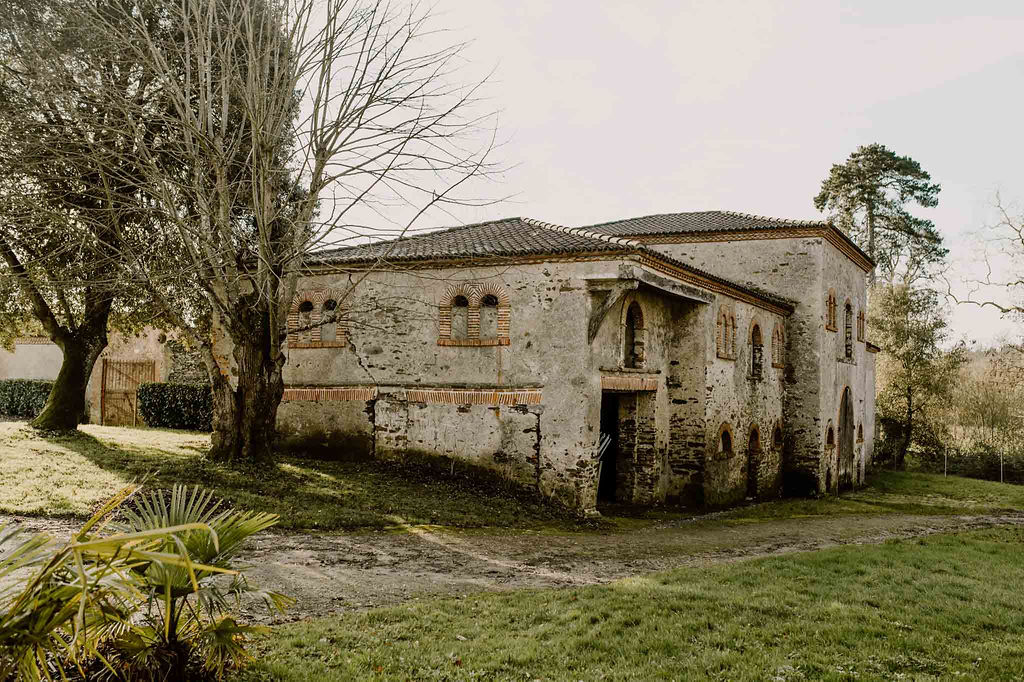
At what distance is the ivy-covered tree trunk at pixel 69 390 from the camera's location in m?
16.2

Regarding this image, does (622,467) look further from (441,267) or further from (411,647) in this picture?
(411,647)

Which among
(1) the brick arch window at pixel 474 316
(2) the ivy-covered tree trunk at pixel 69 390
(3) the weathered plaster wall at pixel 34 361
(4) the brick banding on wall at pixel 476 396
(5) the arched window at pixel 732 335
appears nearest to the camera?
(4) the brick banding on wall at pixel 476 396

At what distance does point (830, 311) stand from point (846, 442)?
477 cm

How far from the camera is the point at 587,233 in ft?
51.1

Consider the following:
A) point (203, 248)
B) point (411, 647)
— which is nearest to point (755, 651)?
point (411, 647)

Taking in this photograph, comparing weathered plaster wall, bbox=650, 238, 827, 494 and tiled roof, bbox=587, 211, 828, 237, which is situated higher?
tiled roof, bbox=587, 211, 828, 237

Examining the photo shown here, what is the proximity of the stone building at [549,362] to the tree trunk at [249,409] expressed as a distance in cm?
100

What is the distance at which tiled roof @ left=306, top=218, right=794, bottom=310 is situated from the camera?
47.9ft

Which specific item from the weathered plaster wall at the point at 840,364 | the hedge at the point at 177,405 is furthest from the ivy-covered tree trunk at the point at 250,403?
the weathered plaster wall at the point at 840,364

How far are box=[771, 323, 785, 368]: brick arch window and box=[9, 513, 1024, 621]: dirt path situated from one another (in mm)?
7986

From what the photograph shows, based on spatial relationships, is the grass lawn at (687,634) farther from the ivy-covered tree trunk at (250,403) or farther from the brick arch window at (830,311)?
the brick arch window at (830,311)

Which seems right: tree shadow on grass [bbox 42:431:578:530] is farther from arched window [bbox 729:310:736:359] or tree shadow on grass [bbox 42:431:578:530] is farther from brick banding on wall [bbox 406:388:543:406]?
arched window [bbox 729:310:736:359]

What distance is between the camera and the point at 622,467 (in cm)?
1717

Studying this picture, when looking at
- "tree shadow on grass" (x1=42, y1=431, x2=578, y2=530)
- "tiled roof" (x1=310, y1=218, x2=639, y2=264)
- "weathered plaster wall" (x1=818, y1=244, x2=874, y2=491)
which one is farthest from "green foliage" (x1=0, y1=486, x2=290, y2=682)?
"weathered plaster wall" (x1=818, y1=244, x2=874, y2=491)
